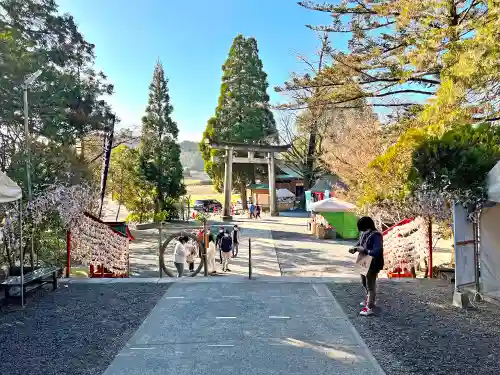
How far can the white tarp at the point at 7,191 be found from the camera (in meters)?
5.46

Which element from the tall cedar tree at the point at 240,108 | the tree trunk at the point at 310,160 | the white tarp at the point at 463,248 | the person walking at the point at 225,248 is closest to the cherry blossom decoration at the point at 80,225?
the person walking at the point at 225,248

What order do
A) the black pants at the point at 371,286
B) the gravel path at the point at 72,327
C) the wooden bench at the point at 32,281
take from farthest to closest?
the wooden bench at the point at 32,281 → the black pants at the point at 371,286 → the gravel path at the point at 72,327

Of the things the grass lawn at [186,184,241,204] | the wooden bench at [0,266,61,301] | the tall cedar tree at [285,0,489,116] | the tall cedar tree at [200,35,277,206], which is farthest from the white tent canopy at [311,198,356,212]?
the grass lawn at [186,184,241,204]

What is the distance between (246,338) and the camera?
179 inches

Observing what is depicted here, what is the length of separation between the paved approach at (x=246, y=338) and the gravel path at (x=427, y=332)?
8.5 inches

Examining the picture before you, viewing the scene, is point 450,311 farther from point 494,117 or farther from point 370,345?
point 494,117

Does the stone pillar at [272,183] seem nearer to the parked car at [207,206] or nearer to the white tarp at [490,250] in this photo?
A: the parked car at [207,206]

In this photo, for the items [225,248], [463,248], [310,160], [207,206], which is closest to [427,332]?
[463,248]

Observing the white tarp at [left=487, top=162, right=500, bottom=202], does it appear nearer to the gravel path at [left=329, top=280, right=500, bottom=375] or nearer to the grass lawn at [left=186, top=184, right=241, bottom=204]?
the gravel path at [left=329, top=280, right=500, bottom=375]

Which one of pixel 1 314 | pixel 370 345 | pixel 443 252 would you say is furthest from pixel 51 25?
pixel 443 252

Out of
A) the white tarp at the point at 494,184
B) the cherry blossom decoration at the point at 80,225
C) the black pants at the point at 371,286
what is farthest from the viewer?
the cherry blossom decoration at the point at 80,225

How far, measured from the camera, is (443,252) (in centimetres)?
1486

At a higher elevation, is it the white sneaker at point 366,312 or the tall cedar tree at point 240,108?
the tall cedar tree at point 240,108

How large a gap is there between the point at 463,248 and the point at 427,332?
1819 millimetres
